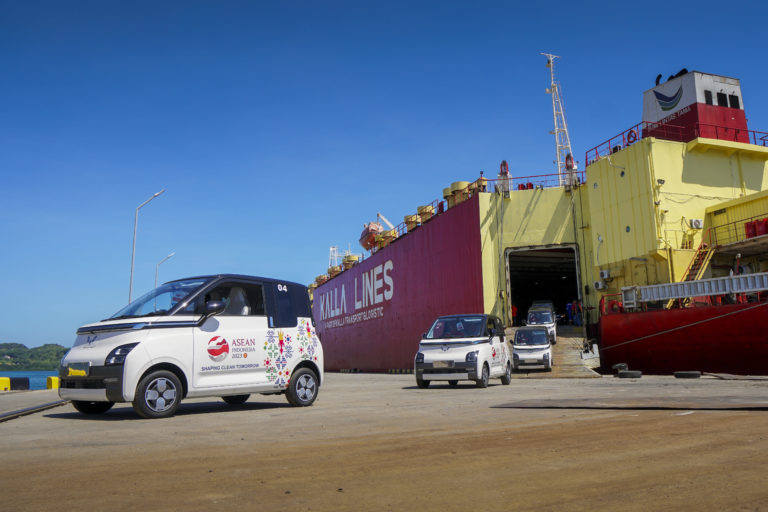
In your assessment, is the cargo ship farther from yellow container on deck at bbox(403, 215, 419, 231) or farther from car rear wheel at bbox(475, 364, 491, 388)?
car rear wheel at bbox(475, 364, 491, 388)

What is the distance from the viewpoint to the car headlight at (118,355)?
764 centimetres

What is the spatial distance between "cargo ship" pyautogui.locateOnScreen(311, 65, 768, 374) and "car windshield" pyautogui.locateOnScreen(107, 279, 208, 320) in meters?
16.6

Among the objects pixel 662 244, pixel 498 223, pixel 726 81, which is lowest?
pixel 662 244

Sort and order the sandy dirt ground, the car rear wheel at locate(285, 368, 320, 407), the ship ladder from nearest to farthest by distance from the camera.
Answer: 1. the sandy dirt ground
2. the car rear wheel at locate(285, 368, 320, 407)
3. the ship ladder

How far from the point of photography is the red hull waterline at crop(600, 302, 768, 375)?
1778 centimetres

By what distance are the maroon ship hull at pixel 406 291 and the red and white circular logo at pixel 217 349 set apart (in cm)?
1956

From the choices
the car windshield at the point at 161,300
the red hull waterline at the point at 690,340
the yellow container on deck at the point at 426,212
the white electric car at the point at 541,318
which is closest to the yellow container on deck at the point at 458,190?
the yellow container on deck at the point at 426,212

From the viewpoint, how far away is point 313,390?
9781mm

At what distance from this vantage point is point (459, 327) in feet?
47.5

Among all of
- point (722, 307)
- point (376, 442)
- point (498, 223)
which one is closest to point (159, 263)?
point (498, 223)

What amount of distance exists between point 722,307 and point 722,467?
1687cm

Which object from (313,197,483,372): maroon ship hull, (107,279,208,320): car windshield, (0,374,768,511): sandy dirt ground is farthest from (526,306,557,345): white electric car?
(107,279,208,320): car windshield

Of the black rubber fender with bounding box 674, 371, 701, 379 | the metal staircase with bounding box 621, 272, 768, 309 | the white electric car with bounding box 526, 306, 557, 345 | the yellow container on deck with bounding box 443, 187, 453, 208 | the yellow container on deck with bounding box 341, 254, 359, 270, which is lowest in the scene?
the black rubber fender with bounding box 674, 371, 701, 379

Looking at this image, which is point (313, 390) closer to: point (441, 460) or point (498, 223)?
point (441, 460)
